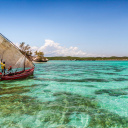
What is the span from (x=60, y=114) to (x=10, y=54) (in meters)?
16.0

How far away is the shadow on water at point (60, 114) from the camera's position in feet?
25.4

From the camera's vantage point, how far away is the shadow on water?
7.73 meters

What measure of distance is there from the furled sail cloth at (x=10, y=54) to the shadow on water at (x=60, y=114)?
10.9 m

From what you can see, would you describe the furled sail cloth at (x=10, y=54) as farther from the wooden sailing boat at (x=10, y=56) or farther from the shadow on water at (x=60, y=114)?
the shadow on water at (x=60, y=114)

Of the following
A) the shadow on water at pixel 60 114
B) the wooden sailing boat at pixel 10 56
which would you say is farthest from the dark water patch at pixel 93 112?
the wooden sailing boat at pixel 10 56

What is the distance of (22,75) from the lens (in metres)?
23.3

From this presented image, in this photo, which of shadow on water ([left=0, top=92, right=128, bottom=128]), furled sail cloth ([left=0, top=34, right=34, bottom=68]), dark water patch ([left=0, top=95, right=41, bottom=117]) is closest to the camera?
shadow on water ([left=0, top=92, right=128, bottom=128])

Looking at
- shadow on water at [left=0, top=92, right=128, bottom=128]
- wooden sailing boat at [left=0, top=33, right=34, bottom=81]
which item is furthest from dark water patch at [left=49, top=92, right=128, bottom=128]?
wooden sailing boat at [left=0, top=33, right=34, bottom=81]

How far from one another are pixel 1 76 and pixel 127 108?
18318 mm

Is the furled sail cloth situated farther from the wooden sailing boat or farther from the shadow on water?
the shadow on water

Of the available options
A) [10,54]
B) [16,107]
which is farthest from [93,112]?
[10,54]

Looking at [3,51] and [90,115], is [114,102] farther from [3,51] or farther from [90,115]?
[3,51]

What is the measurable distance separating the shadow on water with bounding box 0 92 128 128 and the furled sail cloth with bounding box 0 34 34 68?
1092 cm

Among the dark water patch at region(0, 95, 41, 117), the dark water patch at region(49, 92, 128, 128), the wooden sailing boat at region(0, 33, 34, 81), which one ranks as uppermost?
the wooden sailing boat at region(0, 33, 34, 81)
